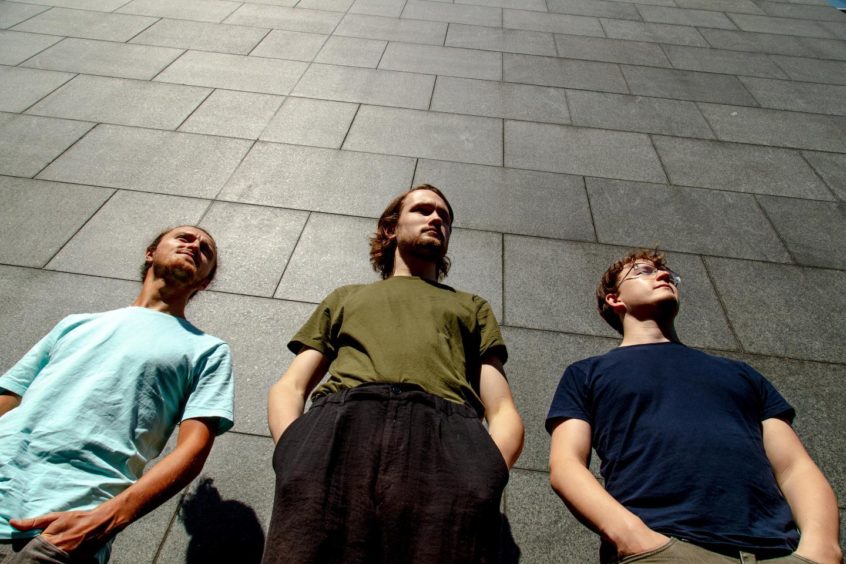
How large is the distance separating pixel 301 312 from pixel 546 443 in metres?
1.84

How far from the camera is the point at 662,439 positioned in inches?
84.5

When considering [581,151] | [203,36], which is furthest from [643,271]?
[203,36]

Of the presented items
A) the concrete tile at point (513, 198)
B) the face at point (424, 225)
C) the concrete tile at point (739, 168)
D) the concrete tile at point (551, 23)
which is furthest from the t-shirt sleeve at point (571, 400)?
the concrete tile at point (551, 23)

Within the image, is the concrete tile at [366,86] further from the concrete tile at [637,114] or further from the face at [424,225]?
the face at [424,225]

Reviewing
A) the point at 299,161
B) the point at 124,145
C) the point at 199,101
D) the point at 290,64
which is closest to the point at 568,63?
the point at 290,64

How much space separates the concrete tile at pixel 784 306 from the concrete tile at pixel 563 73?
134 inches

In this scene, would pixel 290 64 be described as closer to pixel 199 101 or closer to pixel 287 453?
pixel 199 101

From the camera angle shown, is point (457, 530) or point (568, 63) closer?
point (457, 530)

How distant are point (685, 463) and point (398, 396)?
3.72 ft

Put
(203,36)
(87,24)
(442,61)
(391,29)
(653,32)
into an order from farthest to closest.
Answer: (653,32), (391,29), (87,24), (203,36), (442,61)

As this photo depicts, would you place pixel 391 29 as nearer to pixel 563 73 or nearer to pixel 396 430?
pixel 563 73

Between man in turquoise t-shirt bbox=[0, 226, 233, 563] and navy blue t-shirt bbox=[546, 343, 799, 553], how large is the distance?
1.60 meters

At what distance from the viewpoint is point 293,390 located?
2.38 metres

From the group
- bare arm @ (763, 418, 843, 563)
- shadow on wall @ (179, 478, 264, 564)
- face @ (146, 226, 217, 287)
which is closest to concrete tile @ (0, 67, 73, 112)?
face @ (146, 226, 217, 287)
